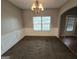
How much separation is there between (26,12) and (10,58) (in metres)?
8.12

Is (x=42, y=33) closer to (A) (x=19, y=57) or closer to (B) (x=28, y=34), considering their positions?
(B) (x=28, y=34)

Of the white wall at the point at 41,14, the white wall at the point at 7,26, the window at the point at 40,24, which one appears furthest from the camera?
the window at the point at 40,24

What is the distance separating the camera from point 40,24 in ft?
43.4

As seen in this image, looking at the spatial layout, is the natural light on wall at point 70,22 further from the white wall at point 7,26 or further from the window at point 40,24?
the white wall at point 7,26

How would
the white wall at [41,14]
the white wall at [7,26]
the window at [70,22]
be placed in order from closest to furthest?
the white wall at [7,26] → the window at [70,22] → the white wall at [41,14]

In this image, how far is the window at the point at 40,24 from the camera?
42.8ft

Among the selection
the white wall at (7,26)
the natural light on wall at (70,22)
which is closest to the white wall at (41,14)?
the natural light on wall at (70,22)

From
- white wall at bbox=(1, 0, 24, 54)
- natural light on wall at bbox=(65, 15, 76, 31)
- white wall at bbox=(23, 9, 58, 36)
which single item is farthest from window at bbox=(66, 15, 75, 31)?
white wall at bbox=(1, 0, 24, 54)

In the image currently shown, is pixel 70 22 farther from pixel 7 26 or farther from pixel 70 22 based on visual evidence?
pixel 7 26

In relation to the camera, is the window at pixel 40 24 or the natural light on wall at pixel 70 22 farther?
the window at pixel 40 24

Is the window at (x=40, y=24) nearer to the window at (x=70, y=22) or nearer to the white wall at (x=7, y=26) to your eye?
the window at (x=70, y=22)

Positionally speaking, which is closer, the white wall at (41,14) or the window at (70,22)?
the window at (70,22)

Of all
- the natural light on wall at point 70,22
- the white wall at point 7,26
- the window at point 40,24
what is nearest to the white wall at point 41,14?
the window at point 40,24

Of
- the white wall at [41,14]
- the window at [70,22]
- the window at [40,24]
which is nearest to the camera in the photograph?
the window at [70,22]
